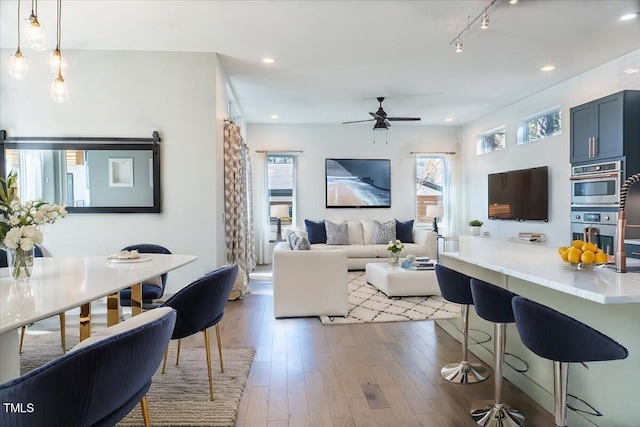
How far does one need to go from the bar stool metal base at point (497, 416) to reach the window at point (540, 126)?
4.98 m

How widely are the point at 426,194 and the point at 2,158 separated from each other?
7.43 m

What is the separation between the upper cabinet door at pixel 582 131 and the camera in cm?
480

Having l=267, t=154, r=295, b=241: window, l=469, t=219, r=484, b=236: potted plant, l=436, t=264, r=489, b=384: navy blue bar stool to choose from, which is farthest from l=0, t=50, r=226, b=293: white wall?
l=469, t=219, r=484, b=236: potted plant

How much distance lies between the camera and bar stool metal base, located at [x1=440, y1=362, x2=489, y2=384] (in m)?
2.61

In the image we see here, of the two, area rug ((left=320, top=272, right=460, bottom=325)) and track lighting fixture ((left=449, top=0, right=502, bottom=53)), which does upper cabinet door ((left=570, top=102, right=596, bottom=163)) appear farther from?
area rug ((left=320, top=272, right=460, bottom=325))

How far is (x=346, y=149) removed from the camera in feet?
28.1

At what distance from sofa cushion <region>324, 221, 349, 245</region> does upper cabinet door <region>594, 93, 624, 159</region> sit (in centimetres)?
428

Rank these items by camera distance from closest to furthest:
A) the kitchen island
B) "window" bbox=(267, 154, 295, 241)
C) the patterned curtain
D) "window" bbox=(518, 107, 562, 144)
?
1. the kitchen island
2. the patterned curtain
3. "window" bbox=(518, 107, 562, 144)
4. "window" bbox=(267, 154, 295, 241)

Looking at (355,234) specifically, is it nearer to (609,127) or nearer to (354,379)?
(609,127)

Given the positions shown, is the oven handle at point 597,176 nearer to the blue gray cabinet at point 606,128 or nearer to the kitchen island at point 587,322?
the blue gray cabinet at point 606,128

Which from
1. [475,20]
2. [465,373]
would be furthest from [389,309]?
[475,20]

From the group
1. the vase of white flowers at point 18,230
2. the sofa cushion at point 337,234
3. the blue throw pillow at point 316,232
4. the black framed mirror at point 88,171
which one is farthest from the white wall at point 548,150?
the vase of white flowers at point 18,230

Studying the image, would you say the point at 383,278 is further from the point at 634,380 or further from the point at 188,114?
the point at 634,380

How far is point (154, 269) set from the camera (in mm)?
2311
